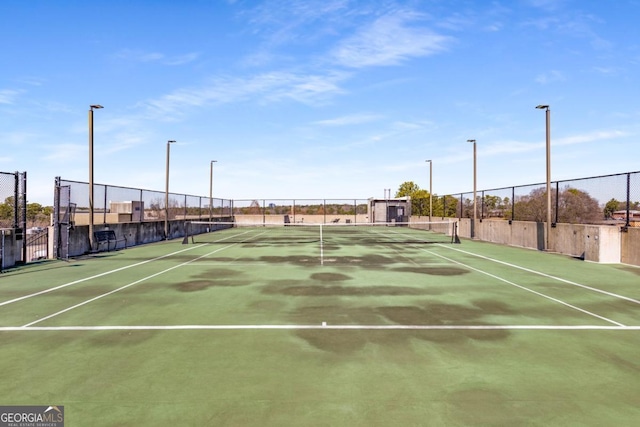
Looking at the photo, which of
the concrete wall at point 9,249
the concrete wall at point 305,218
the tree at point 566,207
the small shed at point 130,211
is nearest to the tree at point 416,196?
the concrete wall at point 305,218

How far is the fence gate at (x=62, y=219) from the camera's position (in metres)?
16.2

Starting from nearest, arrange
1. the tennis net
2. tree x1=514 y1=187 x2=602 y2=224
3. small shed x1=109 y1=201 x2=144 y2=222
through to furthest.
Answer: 1. tree x1=514 y1=187 x2=602 y2=224
2. the tennis net
3. small shed x1=109 y1=201 x2=144 y2=222

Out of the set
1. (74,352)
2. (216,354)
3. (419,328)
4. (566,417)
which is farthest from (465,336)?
(74,352)

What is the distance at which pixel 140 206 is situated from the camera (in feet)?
82.9

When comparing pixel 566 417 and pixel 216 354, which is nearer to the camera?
pixel 566 417

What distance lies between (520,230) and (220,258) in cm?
1741

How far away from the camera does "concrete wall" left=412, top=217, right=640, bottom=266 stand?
1525cm

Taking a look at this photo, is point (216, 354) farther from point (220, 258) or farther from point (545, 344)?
point (220, 258)

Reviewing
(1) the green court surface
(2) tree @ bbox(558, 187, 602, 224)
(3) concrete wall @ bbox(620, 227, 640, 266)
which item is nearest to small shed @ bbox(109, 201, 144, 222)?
(1) the green court surface

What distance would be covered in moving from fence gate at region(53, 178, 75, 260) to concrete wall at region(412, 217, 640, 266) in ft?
72.6

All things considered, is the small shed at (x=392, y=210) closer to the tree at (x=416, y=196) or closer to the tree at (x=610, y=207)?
the tree at (x=416, y=196)

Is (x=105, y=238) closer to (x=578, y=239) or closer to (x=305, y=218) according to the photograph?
(x=578, y=239)

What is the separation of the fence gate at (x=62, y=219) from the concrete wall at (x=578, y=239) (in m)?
22.1

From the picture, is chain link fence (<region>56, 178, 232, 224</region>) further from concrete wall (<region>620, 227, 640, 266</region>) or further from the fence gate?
concrete wall (<region>620, 227, 640, 266</region>)
